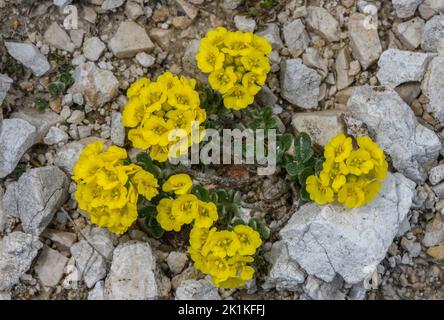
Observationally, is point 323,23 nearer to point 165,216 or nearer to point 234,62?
point 234,62

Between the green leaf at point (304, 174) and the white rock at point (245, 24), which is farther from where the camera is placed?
Answer: the white rock at point (245, 24)

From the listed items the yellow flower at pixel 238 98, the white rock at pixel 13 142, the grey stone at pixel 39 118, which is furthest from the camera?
the grey stone at pixel 39 118

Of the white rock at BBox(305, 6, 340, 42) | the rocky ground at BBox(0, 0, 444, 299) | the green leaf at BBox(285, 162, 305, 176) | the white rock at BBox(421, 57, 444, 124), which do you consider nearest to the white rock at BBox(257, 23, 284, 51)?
the rocky ground at BBox(0, 0, 444, 299)

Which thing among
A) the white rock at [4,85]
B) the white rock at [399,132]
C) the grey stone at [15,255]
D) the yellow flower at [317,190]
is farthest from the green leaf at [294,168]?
the white rock at [4,85]

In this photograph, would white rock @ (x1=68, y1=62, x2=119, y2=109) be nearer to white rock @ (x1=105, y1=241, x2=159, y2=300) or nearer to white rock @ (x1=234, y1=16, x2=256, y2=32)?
white rock @ (x1=234, y1=16, x2=256, y2=32)

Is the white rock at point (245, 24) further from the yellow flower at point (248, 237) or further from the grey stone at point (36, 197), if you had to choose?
the grey stone at point (36, 197)
